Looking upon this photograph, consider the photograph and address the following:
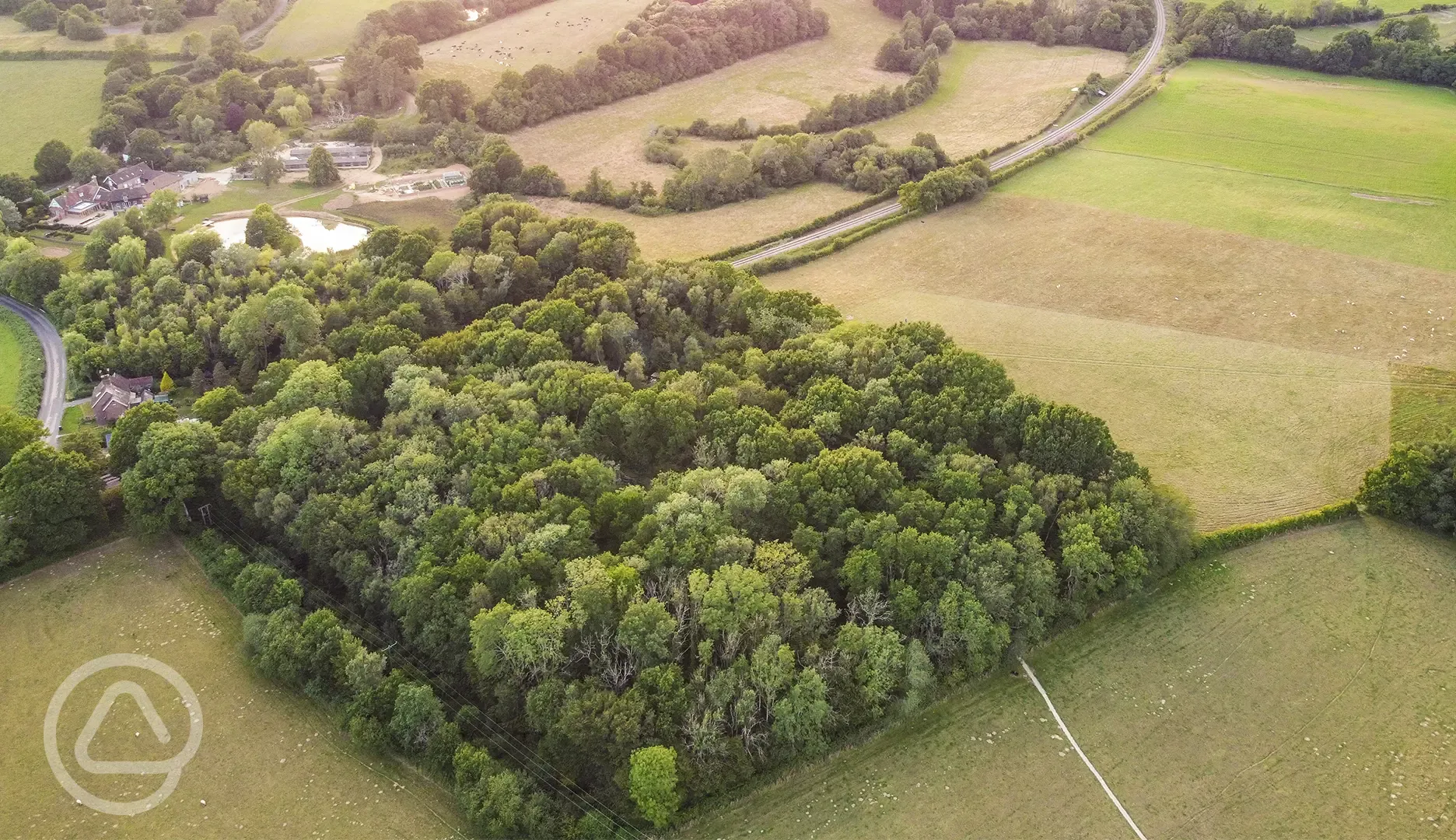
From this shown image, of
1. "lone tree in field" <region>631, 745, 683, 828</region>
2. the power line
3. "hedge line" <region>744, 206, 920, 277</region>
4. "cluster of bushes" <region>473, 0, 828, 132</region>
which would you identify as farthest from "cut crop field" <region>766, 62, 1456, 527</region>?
"cluster of bushes" <region>473, 0, 828, 132</region>

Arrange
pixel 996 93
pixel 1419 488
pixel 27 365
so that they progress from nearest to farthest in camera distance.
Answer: pixel 1419 488 → pixel 27 365 → pixel 996 93

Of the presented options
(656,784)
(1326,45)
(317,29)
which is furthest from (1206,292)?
(317,29)

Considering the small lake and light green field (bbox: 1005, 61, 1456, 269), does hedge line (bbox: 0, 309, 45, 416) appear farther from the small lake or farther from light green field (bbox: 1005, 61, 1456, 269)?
light green field (bbox: 1005, 61, 1456, 269)

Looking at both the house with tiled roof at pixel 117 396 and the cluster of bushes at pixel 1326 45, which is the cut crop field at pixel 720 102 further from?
the house with tiled roof at pixel 117 396

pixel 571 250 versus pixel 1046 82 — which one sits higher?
pixel 1046 82

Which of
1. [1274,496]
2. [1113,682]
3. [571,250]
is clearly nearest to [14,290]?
[571,250]

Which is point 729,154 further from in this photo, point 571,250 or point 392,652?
point 392,652

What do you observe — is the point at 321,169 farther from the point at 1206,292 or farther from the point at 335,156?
the point at 1206,292
